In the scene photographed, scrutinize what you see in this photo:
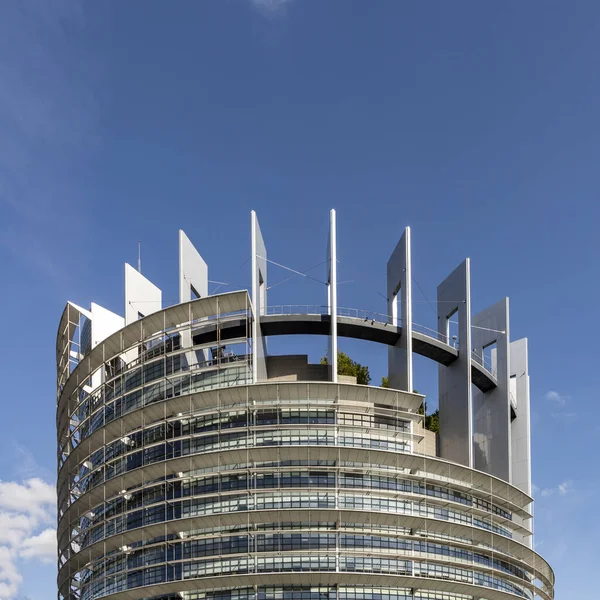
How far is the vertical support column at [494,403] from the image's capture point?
237 feet

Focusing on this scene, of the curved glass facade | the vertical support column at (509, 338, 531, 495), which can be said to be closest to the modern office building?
the curved glass facade

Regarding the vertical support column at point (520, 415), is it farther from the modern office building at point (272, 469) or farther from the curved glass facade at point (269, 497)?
the curved glass facade at point (269, 497)

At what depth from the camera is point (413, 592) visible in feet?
193

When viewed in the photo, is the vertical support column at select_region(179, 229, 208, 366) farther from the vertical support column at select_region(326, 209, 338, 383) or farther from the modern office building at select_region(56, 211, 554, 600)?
the vertical support column at select_region(326, 209, 338, 383)

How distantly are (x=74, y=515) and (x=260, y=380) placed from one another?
20052 millimetres

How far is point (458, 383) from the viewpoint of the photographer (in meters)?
70.1

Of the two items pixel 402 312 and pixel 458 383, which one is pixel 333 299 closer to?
pixel 402 312

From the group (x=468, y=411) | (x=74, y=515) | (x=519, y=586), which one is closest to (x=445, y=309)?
(x=468, y=411)

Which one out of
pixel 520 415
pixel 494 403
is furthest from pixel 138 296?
pixel 520 415

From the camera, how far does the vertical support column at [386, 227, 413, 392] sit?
6625cm

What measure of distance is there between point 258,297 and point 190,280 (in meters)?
5.93

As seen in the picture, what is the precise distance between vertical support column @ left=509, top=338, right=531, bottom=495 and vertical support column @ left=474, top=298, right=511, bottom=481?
7.47 feet

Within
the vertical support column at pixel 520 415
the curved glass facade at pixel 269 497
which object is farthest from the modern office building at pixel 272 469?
the vertical support column at pixel 520 415

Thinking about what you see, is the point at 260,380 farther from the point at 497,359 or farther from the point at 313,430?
the point at 497,359
